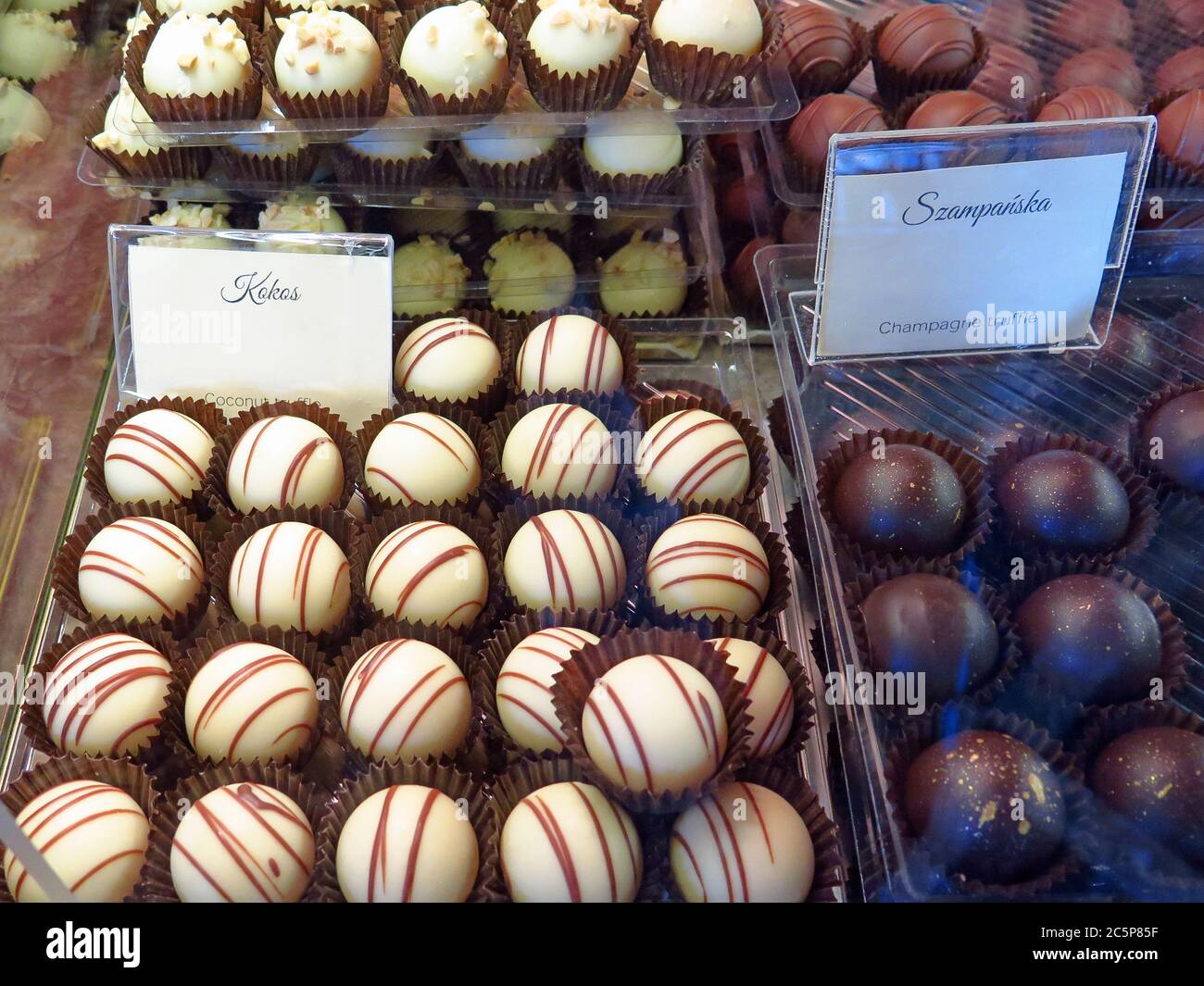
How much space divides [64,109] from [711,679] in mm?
1768

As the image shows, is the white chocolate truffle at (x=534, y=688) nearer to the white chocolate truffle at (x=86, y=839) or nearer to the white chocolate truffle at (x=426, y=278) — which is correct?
the white chocolate truffle at (x=86, y=839)

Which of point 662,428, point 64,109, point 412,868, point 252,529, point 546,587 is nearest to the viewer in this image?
point 412,868

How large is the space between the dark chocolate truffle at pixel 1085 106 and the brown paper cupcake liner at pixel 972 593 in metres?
1.02

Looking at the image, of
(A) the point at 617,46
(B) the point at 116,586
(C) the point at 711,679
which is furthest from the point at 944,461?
(B) the point at 116,586

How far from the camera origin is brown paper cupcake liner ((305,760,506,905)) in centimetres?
120

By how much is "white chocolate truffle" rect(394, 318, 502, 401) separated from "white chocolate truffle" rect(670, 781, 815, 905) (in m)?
0.83

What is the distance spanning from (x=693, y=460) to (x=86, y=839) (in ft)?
3.08

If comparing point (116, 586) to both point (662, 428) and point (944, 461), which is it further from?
point (944, 461)

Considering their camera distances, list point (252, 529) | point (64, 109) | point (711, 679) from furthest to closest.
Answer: point (64, 109)
point (252, 529)
point (711, 679)

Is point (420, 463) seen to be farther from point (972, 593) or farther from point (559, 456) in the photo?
point (972, 593)

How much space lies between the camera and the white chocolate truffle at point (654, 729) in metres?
1.17

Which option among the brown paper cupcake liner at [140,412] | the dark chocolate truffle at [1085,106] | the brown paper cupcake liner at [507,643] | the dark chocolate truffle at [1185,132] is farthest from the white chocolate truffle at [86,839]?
the dark chocolate truffle at [1185,132]

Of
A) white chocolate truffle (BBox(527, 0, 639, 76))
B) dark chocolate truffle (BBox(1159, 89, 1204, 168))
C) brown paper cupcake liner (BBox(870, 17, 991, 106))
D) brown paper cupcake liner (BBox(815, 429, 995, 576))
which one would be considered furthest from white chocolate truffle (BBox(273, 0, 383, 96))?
dark chocolate truffle (BBox(1159, 89, 1204, 168))

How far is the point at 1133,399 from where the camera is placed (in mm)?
1778
